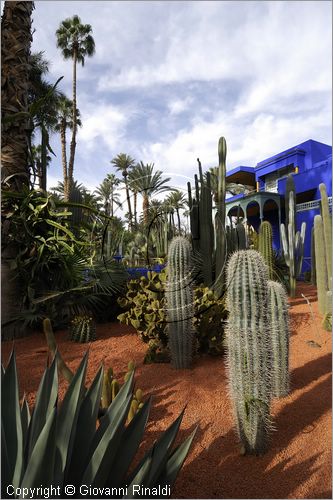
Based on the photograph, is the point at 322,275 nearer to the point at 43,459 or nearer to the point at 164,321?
the point at 164,321

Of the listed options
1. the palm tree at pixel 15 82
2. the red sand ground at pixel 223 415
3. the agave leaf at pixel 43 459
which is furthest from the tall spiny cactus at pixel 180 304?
the agave leaf at pixel 43 459

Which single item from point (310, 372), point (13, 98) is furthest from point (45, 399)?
point (13, 98)

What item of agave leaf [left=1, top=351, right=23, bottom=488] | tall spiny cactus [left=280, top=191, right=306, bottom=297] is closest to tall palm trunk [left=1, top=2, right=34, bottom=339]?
agave leaf [left=1, top=351, right=23, bottom=488]

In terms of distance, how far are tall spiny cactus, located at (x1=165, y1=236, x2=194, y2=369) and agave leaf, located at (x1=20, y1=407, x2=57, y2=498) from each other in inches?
99.8

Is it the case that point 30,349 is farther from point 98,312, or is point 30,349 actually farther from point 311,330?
point 311,330

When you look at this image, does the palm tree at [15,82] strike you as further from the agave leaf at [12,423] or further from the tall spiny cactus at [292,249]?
the tall spiny cactus at [292,249]

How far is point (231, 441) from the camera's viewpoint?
2.55 m

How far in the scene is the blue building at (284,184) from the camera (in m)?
16.4

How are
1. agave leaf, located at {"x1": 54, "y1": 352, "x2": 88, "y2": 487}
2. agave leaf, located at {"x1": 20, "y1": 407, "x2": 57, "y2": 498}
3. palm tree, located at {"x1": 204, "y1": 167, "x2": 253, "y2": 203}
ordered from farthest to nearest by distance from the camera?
palm tree, located at {"x1": 204, "y1": 167, "x2": 253, "y2": 203} → agave leaf, located at {"x1": 54, "y1": 352, "x2": 88, "y2": 487} → agave leaf, located at {"x1": 20, "y1": 407, "x2": 57, "y2": 498}

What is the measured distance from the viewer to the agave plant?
4.20 ft

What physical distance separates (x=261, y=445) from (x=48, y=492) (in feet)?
5.49

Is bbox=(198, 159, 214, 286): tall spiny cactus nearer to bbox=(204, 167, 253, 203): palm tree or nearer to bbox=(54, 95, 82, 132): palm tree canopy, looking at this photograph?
bbox=(204, 167, 253, 203): palm tree

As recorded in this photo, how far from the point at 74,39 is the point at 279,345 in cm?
2405

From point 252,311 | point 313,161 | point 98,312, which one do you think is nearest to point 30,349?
point 98,312
